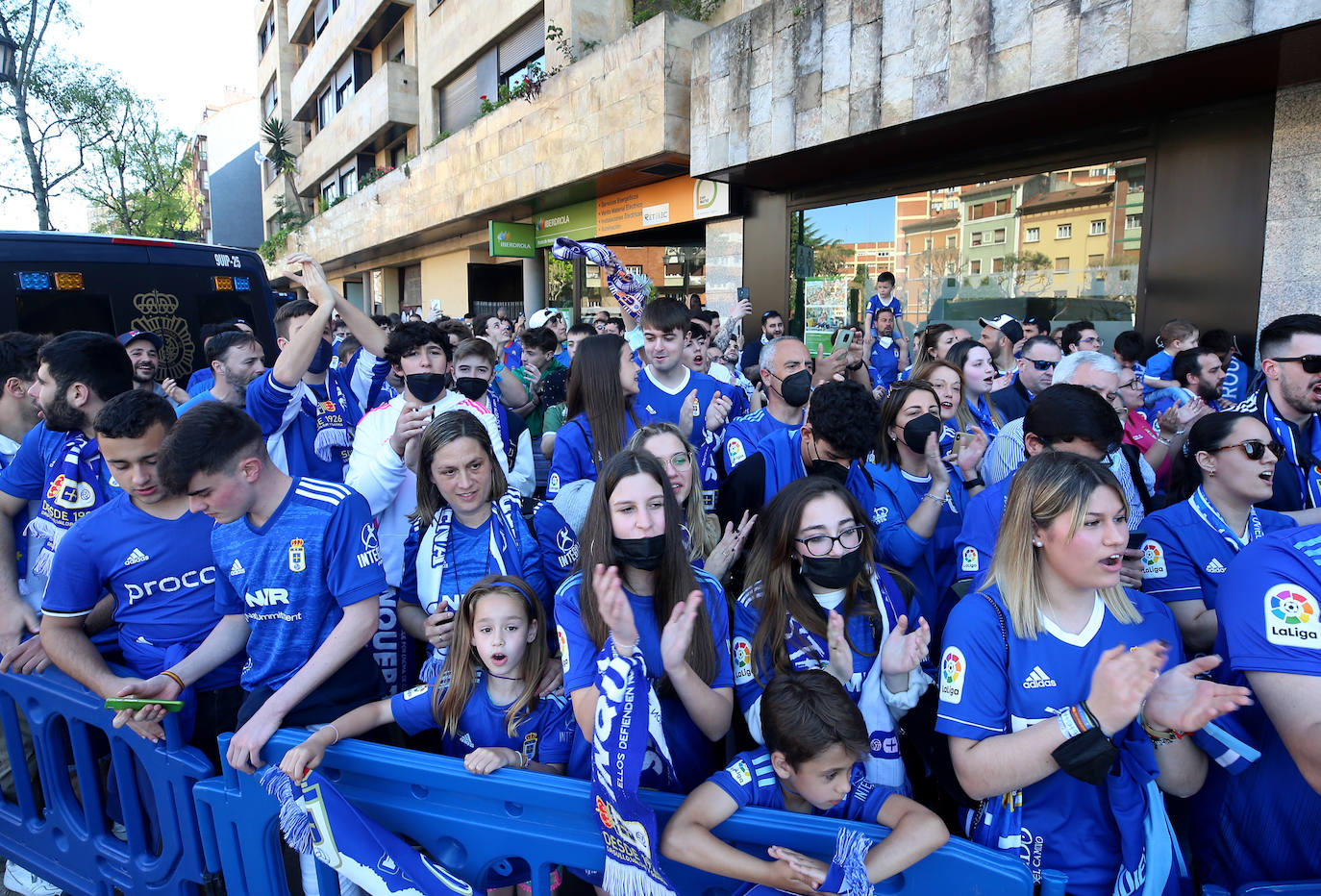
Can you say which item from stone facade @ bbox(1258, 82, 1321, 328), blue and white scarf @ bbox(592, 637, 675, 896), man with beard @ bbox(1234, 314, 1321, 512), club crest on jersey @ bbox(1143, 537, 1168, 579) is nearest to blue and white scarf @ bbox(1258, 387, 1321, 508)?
man with beard @ bbox(1234, 314, 1321, 512)

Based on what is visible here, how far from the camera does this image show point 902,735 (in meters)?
2.46

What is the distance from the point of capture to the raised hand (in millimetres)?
1578

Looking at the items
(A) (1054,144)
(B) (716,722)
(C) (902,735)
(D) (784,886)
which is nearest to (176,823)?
(B) (716,722)

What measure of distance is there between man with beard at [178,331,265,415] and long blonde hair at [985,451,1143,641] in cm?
392

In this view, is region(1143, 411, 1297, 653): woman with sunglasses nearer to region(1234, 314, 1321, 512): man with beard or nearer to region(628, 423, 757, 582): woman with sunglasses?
region(1234, 314, 1321, 512): man with beard

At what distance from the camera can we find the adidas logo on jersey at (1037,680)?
6.13 feet

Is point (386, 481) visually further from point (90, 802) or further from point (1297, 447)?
point (1297, 447)

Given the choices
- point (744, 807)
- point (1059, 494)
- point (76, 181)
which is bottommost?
point (744, 807)

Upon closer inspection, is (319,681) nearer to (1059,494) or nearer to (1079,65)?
(1059,494)

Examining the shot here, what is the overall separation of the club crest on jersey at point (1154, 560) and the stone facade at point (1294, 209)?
612cm

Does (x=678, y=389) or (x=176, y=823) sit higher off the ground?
(x=678, y=389)

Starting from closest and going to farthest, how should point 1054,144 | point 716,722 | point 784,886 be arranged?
point 784,886, point 716,722, point 1054,144

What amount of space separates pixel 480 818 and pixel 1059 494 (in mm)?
1812

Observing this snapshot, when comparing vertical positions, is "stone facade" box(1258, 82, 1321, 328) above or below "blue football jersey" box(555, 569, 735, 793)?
above
